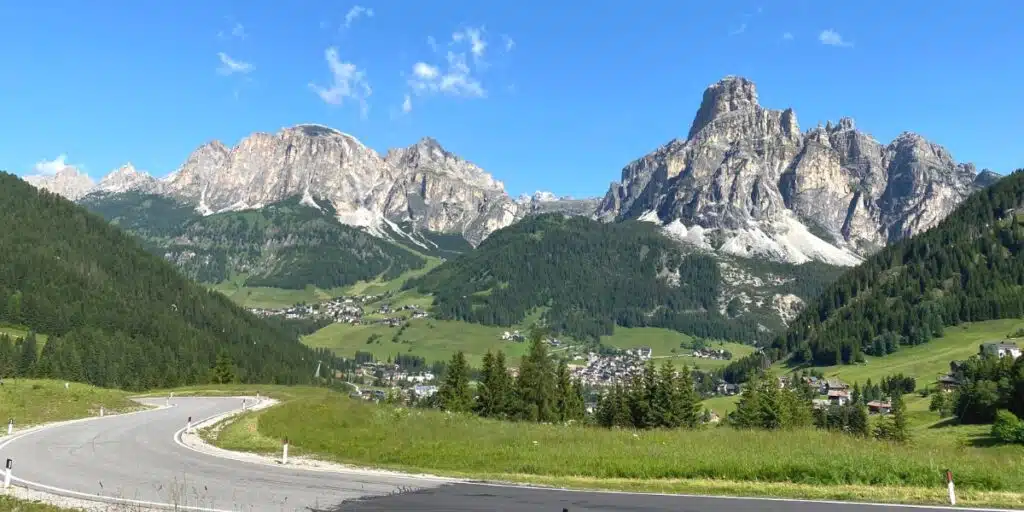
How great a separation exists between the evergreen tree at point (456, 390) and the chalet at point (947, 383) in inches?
4534

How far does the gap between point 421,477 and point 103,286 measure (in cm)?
19750

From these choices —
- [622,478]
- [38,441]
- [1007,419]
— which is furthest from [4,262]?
[1007,419]

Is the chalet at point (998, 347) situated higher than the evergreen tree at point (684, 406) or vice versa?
the chalet at point (998, 347)

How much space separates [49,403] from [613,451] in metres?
52.8

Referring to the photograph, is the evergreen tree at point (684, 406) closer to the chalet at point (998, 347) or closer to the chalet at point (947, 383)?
the chalet at point (947, 383)

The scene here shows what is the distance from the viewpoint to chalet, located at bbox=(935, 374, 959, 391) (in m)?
138

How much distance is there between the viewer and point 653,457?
28.3m

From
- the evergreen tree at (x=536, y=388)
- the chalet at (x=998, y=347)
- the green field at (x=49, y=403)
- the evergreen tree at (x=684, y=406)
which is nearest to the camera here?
the green field at (x=49, y=403)

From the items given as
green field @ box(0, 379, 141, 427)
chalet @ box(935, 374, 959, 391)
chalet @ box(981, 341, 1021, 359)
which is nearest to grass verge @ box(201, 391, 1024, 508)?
green field @ box(0, 379, 141, 427)

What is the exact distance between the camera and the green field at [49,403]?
50000mm

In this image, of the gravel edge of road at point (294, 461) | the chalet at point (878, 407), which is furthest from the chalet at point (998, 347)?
the gravel edge of road at point (294, 461)

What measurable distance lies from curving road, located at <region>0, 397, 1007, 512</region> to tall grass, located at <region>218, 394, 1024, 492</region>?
4.59m

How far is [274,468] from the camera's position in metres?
27.8

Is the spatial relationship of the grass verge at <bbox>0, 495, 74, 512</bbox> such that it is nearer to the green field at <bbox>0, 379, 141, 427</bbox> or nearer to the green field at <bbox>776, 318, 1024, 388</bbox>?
the green field at <bbox>0, 379, 141, 427</bbox>
